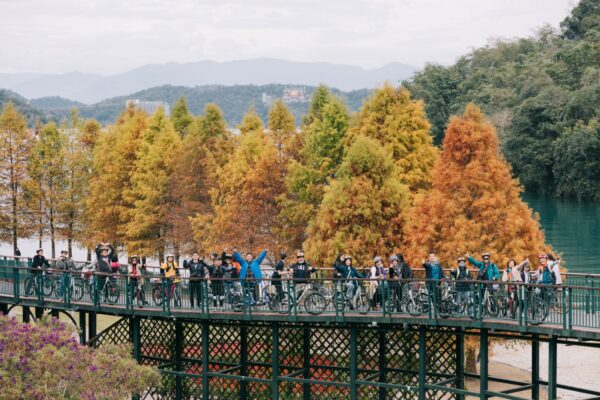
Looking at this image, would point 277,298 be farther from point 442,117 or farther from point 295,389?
point 442,117

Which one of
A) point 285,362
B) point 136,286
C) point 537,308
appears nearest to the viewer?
point 537,308

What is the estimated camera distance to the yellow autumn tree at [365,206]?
43.1 meters

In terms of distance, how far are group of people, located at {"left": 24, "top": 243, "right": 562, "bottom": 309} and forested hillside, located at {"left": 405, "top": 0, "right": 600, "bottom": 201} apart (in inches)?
2821

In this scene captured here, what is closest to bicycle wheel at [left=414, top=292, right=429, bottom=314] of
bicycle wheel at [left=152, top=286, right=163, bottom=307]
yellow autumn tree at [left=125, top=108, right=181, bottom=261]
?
bicycle wheel at [left=152, top=286, right=163, bottom=307]

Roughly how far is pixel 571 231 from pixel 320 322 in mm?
61272

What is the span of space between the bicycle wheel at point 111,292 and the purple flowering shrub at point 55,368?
4.89m

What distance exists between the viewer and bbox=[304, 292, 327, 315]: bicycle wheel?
3019 centimetres

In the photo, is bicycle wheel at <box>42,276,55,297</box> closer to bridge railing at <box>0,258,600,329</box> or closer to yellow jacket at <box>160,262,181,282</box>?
bridge railing at <box>0,258,600,329</box>

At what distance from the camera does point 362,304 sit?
98.6ft

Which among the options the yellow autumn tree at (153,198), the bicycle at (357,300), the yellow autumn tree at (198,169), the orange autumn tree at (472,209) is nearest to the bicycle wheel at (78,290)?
the bicycle at (357,300)

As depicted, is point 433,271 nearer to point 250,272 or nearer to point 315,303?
point 315,303

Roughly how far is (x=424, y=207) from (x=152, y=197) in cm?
2453

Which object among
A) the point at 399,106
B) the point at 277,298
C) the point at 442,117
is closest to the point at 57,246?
the point at 442,117

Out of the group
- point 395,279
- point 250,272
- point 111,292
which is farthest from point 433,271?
point 111,292
